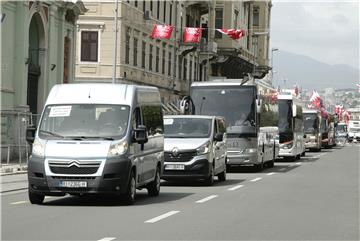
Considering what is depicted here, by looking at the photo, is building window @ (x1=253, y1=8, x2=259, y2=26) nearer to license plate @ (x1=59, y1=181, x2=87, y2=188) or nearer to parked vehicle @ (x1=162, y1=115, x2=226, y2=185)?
parked vehicle @ (x1=162, y1=115, x2=226, y2=185)

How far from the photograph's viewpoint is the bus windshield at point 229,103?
99.2 ft

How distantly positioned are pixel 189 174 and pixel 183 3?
43552 mm

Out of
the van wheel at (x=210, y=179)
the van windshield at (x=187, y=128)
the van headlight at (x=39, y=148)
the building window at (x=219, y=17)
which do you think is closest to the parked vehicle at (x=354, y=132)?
the building window at (x=219, y=17)

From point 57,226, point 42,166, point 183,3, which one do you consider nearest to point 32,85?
point 42,166

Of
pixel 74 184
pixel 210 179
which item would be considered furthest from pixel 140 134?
pixel 210 179

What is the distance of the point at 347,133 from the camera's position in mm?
131000

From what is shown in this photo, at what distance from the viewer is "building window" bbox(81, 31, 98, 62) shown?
48688 mm

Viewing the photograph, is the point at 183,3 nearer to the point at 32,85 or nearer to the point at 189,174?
the point at 32,85

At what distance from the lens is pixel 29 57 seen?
120 ft

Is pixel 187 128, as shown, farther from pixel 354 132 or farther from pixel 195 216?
pixel 354 132

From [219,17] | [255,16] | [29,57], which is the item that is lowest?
[29,57]

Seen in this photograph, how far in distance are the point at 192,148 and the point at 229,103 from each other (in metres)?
8.34

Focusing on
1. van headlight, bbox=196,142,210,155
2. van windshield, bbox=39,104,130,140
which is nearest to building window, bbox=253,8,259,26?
van headlight, bbox=196,142,210,155

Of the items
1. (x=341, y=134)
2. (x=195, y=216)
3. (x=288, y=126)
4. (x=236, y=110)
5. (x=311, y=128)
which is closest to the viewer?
(x=195, y=216)
